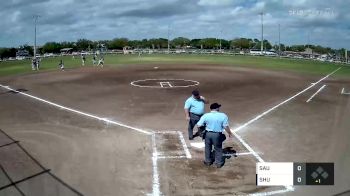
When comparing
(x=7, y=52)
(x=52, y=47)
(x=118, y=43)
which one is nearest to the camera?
(x=7, y=52)

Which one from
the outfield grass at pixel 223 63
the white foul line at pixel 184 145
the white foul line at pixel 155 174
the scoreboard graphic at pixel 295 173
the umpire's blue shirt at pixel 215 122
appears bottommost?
the white foul line at pixel 155 174

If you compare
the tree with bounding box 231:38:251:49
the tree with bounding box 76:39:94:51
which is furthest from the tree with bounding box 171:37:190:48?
the tree with bounding box 76:39:94:51

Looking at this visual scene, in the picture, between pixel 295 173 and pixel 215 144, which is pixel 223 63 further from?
pixel 295 173

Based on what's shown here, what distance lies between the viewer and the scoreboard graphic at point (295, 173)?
8.27m

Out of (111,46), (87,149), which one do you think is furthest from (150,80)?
(111,46)

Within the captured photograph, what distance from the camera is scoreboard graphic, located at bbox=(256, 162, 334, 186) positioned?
827cm

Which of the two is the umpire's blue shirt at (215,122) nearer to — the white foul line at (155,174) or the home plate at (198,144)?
the white foul line at (155,174)

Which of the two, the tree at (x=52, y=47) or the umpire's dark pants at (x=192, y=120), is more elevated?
the tree at (x=52, y=47)

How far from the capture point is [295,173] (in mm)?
8266

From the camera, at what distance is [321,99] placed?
24.8 m

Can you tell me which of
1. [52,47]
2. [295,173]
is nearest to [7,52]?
[52,47]

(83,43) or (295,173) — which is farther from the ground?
(83,43)

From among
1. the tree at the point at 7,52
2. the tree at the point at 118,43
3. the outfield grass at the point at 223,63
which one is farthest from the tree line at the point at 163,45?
the outfield grass at the point at 223,63

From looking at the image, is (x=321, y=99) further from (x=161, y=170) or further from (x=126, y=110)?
(x=161, y=170)
